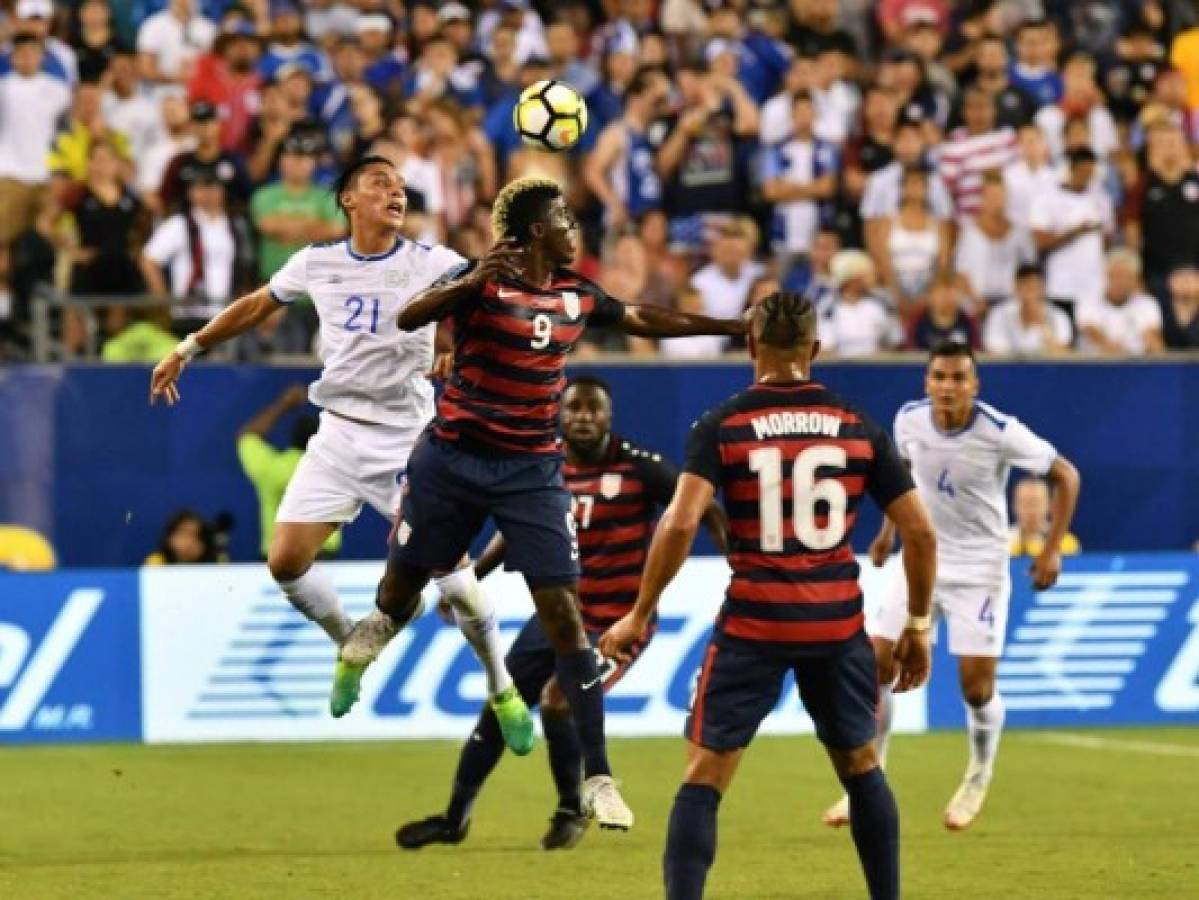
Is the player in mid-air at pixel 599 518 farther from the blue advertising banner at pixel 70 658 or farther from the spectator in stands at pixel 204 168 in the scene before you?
the spectator in stands at pixel 204 168

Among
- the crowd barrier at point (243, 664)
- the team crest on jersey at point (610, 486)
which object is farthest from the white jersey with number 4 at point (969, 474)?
the crowd barrier at point (243, 664)

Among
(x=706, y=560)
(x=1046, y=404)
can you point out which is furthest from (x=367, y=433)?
(x=1046, y=404)

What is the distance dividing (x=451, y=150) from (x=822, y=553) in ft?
36.3

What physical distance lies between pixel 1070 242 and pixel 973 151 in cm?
109

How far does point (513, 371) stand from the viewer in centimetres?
1055

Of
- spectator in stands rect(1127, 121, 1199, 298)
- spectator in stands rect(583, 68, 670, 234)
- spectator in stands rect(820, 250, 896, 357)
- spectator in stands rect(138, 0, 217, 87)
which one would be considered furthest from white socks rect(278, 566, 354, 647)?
spectator in stands rect(1127, 121, 1199, 298)

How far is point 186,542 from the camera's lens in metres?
17.9

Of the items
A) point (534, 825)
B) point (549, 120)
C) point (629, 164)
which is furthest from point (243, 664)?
point (549, 120)

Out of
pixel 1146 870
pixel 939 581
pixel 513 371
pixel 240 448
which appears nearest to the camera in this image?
pixel 513 371

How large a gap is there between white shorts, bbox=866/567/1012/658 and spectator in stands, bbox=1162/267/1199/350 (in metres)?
6.88

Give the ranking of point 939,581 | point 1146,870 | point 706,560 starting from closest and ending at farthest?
point 1146,870
point 939,581
point 706,560

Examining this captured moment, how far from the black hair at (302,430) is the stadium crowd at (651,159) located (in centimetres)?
80

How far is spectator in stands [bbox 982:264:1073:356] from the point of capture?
1933 cm

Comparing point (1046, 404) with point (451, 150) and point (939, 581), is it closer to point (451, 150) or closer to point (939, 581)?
point (451, 150)
